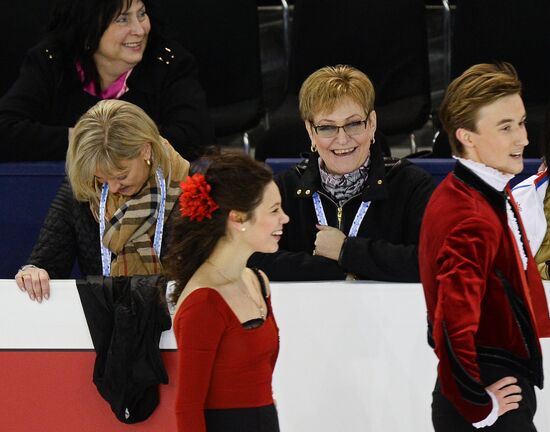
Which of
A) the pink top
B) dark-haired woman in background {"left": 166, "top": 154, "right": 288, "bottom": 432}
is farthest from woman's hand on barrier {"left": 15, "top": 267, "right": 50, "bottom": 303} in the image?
the pink top

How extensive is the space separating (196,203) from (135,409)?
1.03 metres

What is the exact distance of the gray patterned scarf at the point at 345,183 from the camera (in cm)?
387

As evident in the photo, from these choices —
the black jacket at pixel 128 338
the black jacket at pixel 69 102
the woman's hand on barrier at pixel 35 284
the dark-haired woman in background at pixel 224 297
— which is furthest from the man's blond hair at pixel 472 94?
the black jacket at pixel 69 102

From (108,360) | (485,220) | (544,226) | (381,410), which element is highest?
(485,220)

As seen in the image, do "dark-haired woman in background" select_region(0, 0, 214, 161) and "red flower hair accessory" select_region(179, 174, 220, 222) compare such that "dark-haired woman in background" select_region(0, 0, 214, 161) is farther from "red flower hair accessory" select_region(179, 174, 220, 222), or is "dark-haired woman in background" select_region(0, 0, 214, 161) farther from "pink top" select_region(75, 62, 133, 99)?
"red flower hair accessory" select_region(179, 174, 220, 222)

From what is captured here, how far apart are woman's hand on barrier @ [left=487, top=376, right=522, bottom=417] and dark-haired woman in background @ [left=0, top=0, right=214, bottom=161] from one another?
2.19 m

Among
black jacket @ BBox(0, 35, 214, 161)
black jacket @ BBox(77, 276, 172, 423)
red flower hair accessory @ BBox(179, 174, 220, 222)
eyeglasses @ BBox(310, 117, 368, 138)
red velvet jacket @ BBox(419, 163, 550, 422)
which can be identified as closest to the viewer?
red velvet jacket @ BBox(419, 163, 550, 422)

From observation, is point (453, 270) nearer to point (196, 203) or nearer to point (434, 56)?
point (196, 203)

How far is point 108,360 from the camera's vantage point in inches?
139

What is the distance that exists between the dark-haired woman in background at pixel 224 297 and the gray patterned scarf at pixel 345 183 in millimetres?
976

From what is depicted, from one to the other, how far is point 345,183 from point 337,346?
0.59m

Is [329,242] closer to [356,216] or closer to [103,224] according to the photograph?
[356,216]

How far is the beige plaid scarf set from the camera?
3.78m

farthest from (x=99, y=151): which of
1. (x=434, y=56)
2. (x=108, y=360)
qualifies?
(x=434, y=56)
